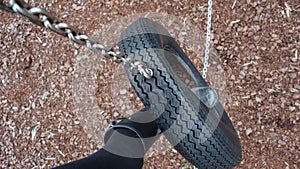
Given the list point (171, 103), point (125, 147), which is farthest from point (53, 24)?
point (125, 147)

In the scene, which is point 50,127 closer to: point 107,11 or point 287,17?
point 107,11

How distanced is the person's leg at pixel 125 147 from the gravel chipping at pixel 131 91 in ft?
1.63

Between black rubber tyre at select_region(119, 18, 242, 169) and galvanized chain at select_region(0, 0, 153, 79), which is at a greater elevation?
galvanized chain at select_region(0, 0, 153, 79)

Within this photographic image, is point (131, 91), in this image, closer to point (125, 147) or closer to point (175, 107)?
point (125, 147)

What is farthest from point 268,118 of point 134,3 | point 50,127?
point 50,127

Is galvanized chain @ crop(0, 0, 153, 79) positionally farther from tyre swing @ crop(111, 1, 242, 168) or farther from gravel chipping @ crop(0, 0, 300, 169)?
gravel chipping @ crop(0, 0, 300, 169)

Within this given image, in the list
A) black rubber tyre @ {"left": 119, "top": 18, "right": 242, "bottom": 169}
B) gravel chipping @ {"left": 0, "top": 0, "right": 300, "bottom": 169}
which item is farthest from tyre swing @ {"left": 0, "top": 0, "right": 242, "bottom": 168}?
gravel chipping @ {"left": 0, "top": 0, "right": 300, "bottom": 169}

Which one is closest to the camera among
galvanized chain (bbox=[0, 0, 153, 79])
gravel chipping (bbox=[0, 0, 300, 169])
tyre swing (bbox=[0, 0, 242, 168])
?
galvanized chain (bbox=[0, 0, 153, 79])

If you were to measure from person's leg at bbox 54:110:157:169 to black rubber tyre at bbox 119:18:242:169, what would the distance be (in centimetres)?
22

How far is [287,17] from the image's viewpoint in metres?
1.99

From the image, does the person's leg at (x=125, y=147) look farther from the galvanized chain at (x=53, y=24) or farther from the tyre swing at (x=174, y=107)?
the galvanized chain at (x=53, y=24)

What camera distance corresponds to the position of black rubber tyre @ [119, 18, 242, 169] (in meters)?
1.20

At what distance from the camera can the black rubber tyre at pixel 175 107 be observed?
1200 mm

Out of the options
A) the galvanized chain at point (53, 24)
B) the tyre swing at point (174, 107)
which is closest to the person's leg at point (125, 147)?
the tyre swing at point (174, 107)
